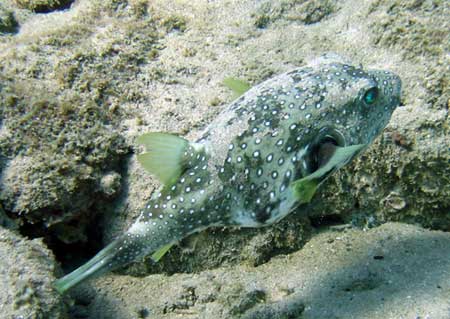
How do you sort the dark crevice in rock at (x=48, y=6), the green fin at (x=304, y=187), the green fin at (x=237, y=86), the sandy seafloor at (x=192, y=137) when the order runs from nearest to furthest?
the green fin at (x=304, y=187) < the green fin at (x=237, y=86) < the sandy seafloor at (x=192, y=137) < the dark crevice in rock at (x=48, y=6)

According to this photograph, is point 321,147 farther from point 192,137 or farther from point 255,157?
point 192,137

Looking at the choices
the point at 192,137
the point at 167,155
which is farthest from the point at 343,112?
the point at 192,137

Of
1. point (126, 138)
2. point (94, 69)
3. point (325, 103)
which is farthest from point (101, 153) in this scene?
point (325, 103)

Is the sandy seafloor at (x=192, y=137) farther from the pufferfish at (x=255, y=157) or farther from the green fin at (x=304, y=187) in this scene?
the green fin at (x=304, y=187)

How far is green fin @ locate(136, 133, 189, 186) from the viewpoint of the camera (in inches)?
97.7

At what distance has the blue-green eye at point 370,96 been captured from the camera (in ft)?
8.61

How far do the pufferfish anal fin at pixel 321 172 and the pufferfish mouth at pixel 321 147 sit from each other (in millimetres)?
65

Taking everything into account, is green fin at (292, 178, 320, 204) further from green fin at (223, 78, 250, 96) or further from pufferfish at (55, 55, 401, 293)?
green fin at (223, 78, 250, 96)

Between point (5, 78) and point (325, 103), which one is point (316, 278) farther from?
point (5, 78)

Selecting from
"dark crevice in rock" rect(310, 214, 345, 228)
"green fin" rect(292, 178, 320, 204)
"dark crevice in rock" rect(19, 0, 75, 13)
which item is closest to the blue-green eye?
"green fin" rect(292, 178, 320, 204)

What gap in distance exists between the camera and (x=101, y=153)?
363 centimetres

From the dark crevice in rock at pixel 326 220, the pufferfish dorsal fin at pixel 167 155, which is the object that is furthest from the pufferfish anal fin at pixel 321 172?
the dark crevice in rock at pixel 326 220

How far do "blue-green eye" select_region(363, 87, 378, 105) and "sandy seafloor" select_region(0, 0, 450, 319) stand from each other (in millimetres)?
812

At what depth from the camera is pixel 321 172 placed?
2.44 m
